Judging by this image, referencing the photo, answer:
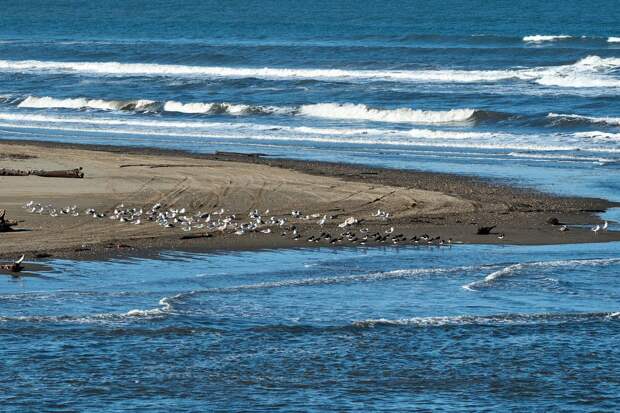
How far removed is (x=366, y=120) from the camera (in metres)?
30.6

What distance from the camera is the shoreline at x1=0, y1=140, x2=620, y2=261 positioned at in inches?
567

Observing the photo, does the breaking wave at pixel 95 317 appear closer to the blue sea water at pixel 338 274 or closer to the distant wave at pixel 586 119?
the blue sea water at pixel 338 274

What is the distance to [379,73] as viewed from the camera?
41.6 meters

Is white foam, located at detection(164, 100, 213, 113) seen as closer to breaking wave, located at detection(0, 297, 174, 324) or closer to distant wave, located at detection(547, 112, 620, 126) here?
distant wave, located at detection(547, 112, 620, 126)

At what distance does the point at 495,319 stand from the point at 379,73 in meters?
31.0

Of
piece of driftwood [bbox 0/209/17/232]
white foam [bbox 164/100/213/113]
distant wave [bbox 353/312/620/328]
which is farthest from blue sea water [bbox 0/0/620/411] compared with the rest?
piece of driftwood [bbox 0/209/17/232]

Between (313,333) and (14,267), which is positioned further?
(14,267)

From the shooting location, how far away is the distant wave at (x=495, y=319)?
35.5 feet

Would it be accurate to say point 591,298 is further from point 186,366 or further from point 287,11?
point 287,11

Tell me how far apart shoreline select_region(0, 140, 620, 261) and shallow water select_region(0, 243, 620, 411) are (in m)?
0.94

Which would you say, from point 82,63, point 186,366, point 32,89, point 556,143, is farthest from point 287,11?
point 186,366

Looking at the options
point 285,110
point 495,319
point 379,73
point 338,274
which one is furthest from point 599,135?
point 495,319

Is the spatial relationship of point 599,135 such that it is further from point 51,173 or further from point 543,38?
point 543,38

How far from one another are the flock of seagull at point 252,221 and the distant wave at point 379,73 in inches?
873
